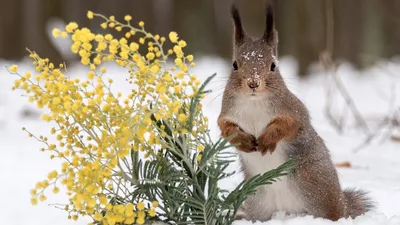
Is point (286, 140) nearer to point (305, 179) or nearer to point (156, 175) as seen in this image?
point (305, 179)

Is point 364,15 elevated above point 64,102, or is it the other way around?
point 364,15

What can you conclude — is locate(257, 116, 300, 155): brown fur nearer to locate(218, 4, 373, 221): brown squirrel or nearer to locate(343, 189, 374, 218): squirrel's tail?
locate(218, 4, 373, 221): brown squirrel

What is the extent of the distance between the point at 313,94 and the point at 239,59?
8.31 m

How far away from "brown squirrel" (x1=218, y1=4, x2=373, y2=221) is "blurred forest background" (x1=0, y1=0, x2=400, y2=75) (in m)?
4.41

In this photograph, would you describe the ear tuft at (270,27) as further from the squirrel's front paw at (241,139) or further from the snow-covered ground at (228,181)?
the squirrel's front paw at (241,139)

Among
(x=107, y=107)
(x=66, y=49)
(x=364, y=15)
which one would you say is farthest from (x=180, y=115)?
(x=364, y=15)

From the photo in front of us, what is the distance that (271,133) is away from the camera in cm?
331

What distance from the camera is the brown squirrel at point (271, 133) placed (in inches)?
131

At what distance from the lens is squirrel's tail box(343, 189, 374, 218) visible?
374 cm

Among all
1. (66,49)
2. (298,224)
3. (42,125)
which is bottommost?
(298,224)

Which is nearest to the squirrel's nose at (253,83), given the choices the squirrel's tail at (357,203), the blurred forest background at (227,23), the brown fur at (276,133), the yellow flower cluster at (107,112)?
the brown fur at (276,133)

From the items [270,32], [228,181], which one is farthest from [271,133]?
[228,181]

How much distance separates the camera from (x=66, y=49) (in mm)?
14898

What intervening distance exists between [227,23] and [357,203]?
57.1 feet
